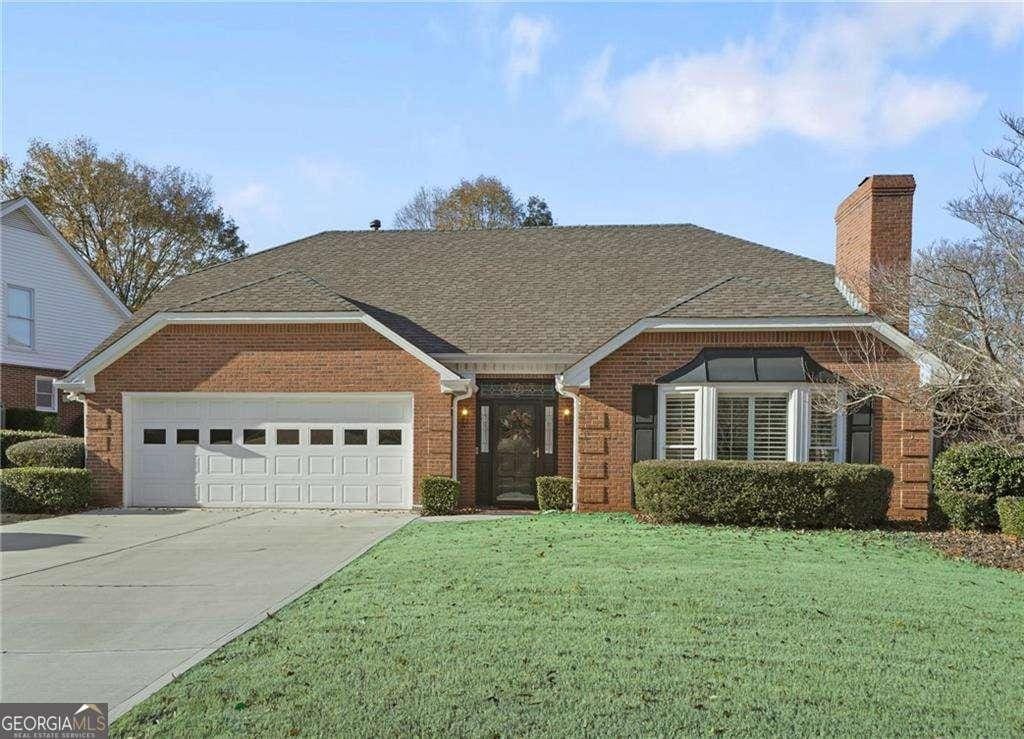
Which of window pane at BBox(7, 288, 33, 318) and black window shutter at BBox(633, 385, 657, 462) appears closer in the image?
black window shutter at BBox(633, 385, 657, 462)

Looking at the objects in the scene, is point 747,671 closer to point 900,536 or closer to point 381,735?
point 381,735

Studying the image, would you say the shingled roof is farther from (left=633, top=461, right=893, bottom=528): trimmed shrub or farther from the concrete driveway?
the concrete driveway

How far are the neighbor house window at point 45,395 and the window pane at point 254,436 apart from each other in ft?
42.0

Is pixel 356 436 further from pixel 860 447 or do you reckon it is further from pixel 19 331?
pixel 19 331

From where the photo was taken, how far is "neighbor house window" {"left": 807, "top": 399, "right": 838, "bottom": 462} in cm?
1463

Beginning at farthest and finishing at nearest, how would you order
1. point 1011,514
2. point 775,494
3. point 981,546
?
point 775,494 → point 1011,514 → point 981,546

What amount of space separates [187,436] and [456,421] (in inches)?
220

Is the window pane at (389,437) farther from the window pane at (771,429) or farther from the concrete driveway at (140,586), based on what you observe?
the window pane at (771,429)

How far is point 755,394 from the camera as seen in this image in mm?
14859

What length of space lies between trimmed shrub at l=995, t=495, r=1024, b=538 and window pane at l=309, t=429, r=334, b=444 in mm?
12036

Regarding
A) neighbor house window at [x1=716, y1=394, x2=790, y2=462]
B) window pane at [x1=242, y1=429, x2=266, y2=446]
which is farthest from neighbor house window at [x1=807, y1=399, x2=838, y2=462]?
window pane at [x1=242, y1=429, x2=266, y2=446]

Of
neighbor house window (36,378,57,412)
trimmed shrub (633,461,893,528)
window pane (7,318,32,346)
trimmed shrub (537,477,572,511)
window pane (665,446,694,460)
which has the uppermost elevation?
window pane (7,318,32,346)

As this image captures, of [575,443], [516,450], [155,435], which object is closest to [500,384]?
[516,450]

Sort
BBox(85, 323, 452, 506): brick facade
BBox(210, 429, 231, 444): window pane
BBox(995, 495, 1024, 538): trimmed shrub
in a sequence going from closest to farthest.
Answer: BBox(995, 495, 1024, 538): trimmed shrub < BBox(85, 323, 452, 506): brick facade < BBox(210, 429, 231, 444): window pane
